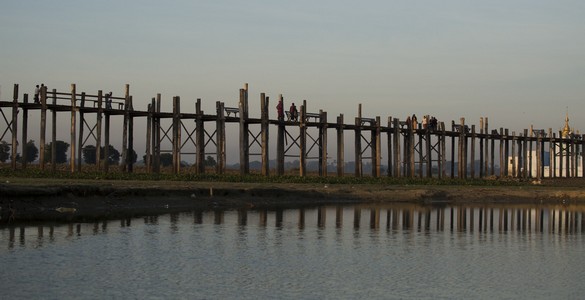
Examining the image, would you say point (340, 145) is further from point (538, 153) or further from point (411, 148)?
point (538, 153)

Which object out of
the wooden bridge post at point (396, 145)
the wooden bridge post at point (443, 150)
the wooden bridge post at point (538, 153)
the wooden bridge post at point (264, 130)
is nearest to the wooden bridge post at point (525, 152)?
the wooden bridge post at point (538, 153)

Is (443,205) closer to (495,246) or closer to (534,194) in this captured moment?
(534,194)

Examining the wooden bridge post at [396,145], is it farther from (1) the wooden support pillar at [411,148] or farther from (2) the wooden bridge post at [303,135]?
(2) the wooden bridge post at [303,135]

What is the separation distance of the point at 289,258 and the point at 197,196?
45.7ft

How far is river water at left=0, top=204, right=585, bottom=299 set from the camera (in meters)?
17.4

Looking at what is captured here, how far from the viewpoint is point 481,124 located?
205 ft

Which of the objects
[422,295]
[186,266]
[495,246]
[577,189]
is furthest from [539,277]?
[577,189]

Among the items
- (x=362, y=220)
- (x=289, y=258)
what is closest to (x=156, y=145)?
(x=362, y=220)

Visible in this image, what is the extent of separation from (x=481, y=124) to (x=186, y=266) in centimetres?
4543

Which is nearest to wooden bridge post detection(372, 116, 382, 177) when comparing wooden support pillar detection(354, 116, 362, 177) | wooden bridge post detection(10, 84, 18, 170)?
wooden support pillar detection(354, 116, 362, 177)

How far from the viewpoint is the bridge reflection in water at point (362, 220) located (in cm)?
2556

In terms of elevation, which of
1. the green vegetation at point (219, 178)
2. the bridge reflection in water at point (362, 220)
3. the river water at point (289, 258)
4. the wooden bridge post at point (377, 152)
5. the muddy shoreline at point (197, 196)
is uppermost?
the wooden bridge post at point (377, 152)

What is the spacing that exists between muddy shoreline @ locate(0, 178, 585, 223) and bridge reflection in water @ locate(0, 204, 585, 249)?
1.46 m

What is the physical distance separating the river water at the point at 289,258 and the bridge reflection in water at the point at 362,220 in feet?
0.23
